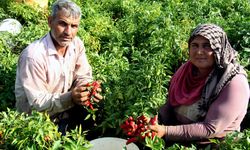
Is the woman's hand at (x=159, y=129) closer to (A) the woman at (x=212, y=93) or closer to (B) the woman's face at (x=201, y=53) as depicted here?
(A) the woman at (x=212, y=93)

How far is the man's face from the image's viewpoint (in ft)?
11.0

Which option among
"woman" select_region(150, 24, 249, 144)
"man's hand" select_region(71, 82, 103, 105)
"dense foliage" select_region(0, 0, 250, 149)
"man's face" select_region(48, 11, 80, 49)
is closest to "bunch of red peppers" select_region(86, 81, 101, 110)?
"man's hand" select_region(71, 82, 103, 105)

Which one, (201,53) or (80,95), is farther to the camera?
(80,95)

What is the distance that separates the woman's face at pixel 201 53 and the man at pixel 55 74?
862 mm

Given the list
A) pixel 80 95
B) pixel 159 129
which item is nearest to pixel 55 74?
pixel 80 95

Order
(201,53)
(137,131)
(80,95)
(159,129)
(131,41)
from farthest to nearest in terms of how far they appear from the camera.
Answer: (131,41), (80,95), (201,53), (159,129), (137,131)

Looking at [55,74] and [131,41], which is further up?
[131,41]

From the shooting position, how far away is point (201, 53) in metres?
2.95

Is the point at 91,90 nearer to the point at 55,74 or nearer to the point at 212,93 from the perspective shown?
the point at 55,74

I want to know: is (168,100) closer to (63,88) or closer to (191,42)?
(191,42)

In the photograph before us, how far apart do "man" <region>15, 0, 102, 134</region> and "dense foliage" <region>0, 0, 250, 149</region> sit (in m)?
0.31

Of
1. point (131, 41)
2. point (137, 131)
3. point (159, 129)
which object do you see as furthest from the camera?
point (131, 41)

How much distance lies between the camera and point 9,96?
4090 mm

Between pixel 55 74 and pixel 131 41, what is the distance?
185 centimetres
